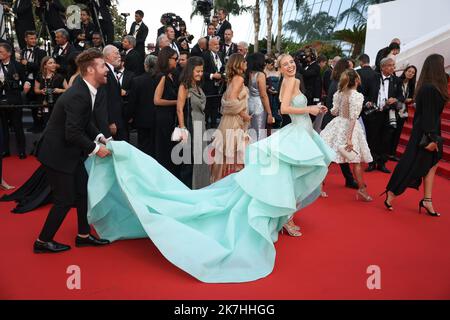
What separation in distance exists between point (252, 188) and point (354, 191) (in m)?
3.06

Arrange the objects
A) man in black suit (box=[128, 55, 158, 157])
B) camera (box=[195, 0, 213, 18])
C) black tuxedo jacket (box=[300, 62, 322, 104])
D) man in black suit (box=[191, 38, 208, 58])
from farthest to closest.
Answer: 1. camera (box=[195, 0, 213, 18])
2. man in black suit (box=[191, 38, 208, 58])
3. black tuxedo jacket (box=[300, 62, 322, 104])
4. man in black suit (box=[128, 55, 158, 157])

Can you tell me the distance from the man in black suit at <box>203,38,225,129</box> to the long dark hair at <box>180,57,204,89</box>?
270 cm

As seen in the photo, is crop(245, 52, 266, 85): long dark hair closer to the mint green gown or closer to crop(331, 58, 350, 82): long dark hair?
crop(331, 58, 350, 82): long dark hair

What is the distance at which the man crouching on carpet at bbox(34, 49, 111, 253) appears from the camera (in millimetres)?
3861

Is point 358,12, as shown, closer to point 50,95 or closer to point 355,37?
point 355,37

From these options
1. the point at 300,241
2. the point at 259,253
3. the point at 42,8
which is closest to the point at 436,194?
the point at 300,241

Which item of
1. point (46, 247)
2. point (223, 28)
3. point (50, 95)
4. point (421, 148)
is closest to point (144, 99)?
point (50, 95)

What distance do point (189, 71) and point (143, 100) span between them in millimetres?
1271

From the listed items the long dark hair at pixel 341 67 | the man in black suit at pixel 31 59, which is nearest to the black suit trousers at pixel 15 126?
the man in black suit at pixel 31 59

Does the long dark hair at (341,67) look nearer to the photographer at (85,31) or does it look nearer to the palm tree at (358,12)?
the photographer at (85,31)

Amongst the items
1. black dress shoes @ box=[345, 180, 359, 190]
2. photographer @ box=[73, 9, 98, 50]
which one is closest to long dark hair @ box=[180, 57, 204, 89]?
black dress shoes @ box=[345, 180, 359, 190]

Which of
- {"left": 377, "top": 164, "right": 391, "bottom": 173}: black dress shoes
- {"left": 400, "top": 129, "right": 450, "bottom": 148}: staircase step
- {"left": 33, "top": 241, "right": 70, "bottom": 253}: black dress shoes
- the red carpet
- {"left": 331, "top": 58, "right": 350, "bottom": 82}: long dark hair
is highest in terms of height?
{"left": 331, "top": 58, "right": 350, "bottom": 82}: long dark hair

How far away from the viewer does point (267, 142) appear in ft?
14.3

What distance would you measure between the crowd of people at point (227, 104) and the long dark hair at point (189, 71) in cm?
1
